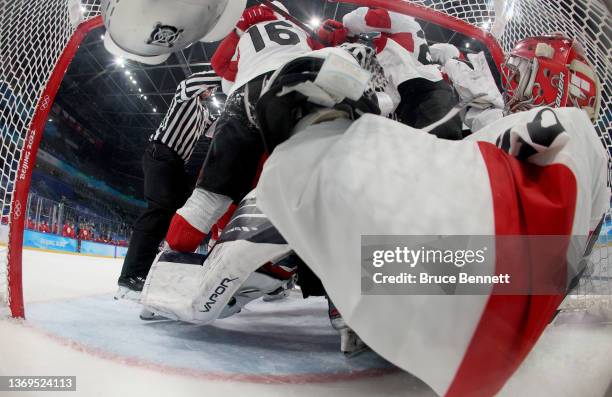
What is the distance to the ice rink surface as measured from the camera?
325 mm

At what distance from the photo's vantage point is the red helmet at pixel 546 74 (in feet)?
2.55

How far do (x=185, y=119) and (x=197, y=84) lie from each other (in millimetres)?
110

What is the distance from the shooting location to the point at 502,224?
24cm

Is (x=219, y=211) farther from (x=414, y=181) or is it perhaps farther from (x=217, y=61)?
(x=414, y=181)

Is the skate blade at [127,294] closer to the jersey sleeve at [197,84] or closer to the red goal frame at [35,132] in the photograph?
the red goal frame at [35,132]

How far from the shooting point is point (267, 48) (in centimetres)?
59

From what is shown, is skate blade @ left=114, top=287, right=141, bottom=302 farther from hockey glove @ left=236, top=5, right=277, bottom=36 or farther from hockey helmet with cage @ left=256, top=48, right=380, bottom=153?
hockey helmet with cage @ left=256, top=48, right=380, bottom=153

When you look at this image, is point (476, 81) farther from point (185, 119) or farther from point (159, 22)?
point (185, 119)

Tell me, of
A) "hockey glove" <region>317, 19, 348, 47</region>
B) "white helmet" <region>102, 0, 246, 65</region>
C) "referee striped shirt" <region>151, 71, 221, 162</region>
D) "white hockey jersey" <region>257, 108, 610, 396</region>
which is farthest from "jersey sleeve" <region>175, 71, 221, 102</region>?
"white hockey jersey" <region>257, 108, 610, 396</region>

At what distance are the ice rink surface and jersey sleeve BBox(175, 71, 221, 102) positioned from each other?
62cm

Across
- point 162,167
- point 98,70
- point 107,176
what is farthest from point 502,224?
point 107,176

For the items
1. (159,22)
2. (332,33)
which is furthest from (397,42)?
(159,22)

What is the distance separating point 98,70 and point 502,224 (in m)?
4.02

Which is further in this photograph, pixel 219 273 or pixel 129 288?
pixel 129 288
